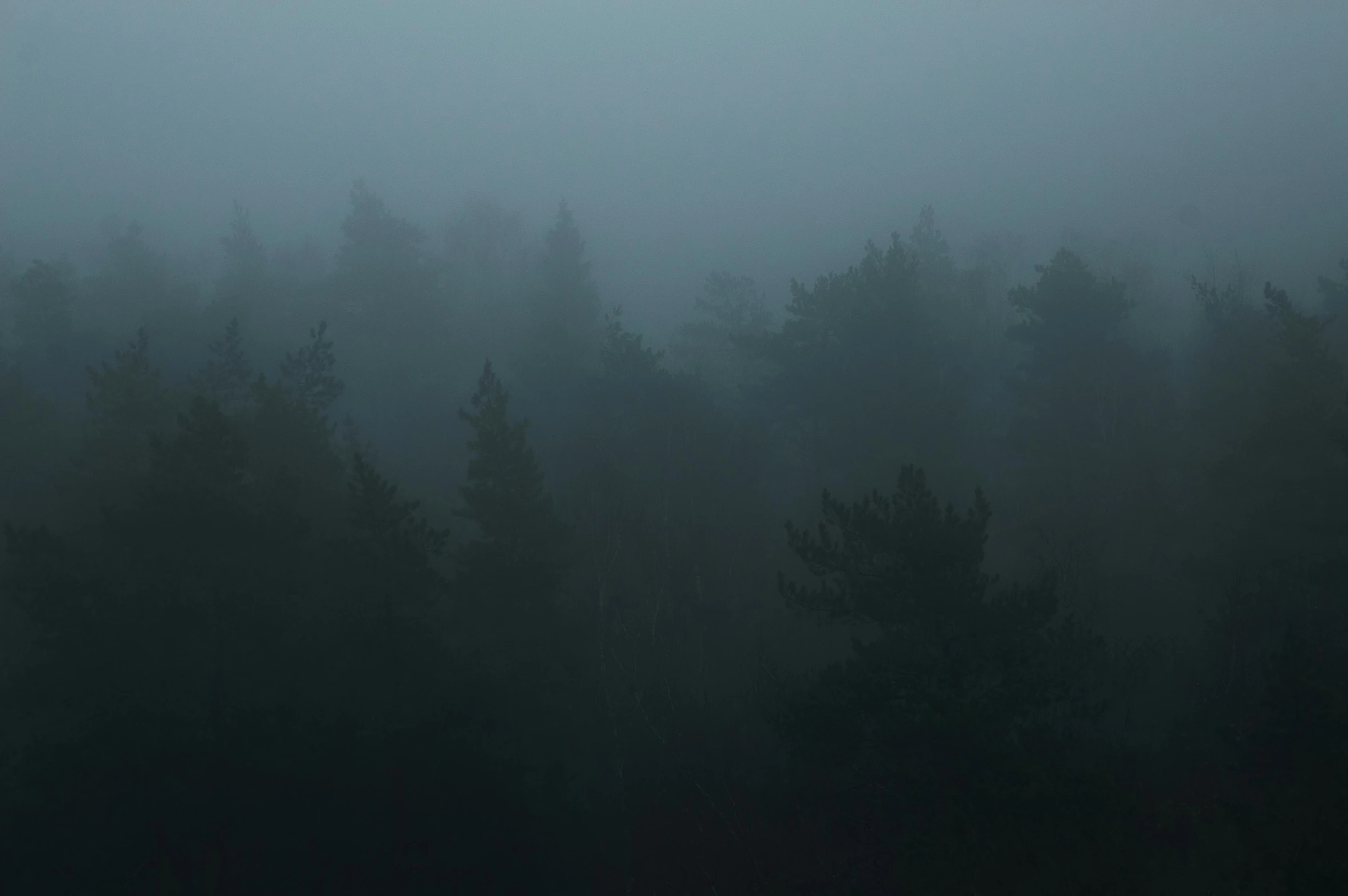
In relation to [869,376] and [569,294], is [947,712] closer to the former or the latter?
[869,376]

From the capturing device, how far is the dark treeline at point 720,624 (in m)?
11.4

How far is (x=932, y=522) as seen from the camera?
1160cm

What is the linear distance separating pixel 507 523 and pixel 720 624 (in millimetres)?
7650

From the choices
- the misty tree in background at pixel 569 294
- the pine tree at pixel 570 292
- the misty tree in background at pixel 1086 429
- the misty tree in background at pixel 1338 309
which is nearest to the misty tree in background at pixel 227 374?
the misty tree in background at pixel 569 294

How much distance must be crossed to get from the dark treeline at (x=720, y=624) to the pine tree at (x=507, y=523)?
88mm

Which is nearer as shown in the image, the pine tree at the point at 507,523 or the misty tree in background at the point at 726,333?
the pine tree at the point at 507,523

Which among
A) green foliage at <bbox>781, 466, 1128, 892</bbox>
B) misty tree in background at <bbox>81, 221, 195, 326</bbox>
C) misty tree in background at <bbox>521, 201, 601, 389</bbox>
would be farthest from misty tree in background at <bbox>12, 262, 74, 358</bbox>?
green foliage at <bbox>781, 466, 1128, 892</bbox>

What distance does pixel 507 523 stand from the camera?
1673 cm

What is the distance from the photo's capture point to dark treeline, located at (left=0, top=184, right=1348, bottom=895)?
11414 millimetres

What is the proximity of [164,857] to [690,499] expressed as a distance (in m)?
15.4

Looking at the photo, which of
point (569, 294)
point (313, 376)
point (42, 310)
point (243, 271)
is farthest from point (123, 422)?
point (243, 271)

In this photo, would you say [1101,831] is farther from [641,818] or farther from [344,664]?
[344,664]

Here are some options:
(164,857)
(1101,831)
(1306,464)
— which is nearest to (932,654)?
(1101,831)

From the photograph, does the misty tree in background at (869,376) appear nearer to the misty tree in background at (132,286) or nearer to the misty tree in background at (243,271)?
the misty tree in background at (243,271)
